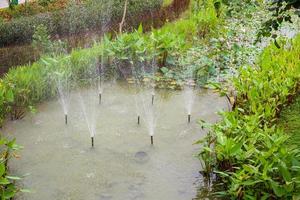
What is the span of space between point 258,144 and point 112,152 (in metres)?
1.56

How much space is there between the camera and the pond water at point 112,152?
447 centimetres

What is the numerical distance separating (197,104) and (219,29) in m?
3.34

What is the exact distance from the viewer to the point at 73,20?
1020cm

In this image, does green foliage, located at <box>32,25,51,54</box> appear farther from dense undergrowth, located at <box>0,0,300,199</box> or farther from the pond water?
the pond water

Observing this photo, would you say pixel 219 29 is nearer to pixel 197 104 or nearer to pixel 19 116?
pixel 197 104

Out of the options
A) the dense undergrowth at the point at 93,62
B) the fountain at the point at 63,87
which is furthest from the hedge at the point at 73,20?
the fountain at the point at 63,87

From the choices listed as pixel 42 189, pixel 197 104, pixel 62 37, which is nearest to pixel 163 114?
pixel 197 104

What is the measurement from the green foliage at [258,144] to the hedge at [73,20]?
513cm

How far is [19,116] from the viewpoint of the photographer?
19.3ft

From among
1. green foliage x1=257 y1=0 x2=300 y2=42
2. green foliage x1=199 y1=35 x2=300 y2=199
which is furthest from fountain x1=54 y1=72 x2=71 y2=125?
green foliage x1=257 y1=0 x2=300 y2=42

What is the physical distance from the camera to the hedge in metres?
9.37

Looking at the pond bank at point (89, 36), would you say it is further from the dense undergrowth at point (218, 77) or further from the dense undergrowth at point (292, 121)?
the dense undergrowth at point (292, 121)

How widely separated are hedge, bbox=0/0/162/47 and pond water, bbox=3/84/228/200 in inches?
135

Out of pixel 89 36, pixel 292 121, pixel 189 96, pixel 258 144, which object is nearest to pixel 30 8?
pixel 89 36
